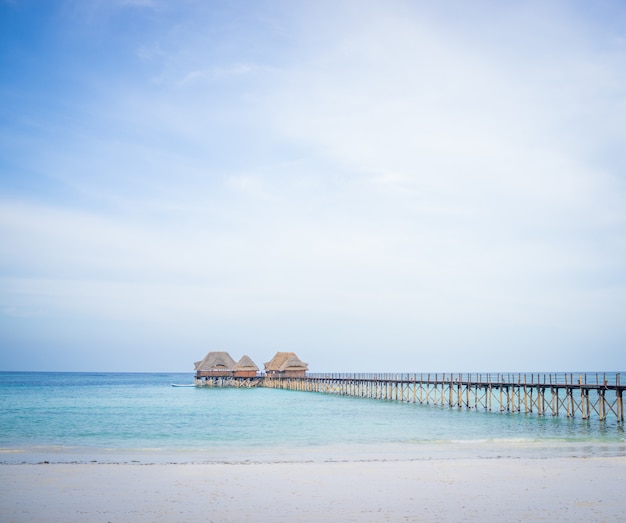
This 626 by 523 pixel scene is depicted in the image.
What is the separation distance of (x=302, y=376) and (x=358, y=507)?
59.9m

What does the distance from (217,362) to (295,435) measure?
5202 centimetres

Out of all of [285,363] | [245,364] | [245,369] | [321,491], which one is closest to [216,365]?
[245,364]

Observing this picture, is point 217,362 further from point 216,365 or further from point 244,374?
point 244,374

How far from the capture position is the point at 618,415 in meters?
28.7

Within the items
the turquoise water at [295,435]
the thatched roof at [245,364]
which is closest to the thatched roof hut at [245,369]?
the thatched roof at [245,364]

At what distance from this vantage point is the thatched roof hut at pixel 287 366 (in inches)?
2810

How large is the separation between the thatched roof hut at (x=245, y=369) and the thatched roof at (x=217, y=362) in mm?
919

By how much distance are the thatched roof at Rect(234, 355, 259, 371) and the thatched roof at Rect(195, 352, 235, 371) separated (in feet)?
2.90

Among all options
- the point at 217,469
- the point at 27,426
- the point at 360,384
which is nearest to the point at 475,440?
the point at 217,469

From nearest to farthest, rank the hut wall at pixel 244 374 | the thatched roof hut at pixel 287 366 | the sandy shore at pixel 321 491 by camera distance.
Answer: the sandy shore at pixel 321 491 < the thatched roof hut at pixel 287 366 < the hut wall at pixel 244 374

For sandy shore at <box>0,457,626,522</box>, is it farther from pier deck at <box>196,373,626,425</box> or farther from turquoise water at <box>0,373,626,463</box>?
pier deck at <box>196,373,626,425</box>

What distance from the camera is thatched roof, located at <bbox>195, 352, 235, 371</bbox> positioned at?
75.6 metres

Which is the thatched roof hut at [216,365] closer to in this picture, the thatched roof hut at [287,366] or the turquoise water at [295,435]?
the thatched roof hut at [287,366]

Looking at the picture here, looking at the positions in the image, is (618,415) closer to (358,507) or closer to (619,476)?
(619,476)
